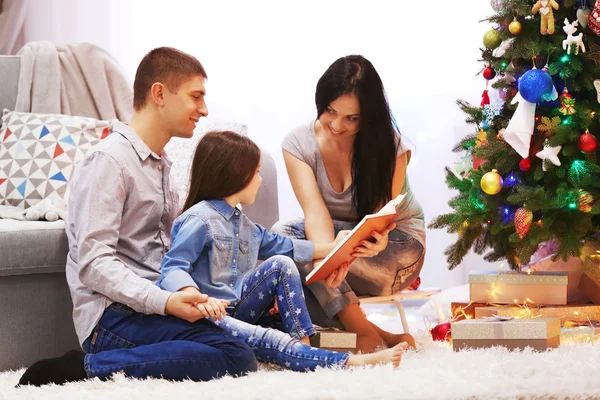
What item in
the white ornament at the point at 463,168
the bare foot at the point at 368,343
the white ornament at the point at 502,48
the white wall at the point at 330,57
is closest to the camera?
the bare foot at the point at 368,343

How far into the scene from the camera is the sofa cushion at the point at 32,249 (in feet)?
6.39

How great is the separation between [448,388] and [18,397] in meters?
0.82

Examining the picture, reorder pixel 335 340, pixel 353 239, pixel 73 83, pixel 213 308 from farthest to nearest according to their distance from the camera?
pixel 73 83 → pixel 335 340 → pixel 353 239 → pixel 213 308

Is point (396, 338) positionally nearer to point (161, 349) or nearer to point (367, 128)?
point (367, 128)

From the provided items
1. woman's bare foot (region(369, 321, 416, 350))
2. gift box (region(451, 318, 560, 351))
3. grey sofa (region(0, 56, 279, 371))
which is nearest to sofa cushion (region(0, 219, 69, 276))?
grey sofa (region(0, 56, 279, 371))

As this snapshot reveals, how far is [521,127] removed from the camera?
2283mm

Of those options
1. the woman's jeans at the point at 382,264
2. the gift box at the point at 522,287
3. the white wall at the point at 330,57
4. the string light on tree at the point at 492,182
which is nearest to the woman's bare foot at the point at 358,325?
the woman's jeans at the point at 382,264

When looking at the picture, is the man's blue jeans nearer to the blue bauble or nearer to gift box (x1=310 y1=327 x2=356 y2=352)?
gift box (x1=310 y1=327 x2=356 y2=352)

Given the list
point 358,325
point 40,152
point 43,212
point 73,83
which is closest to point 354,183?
point 358,325

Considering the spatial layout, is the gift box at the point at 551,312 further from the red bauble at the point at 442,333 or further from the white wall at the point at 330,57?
the white wall at the point at 330,57

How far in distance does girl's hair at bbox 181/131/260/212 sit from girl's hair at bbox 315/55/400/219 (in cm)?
29

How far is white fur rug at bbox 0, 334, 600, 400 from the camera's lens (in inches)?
59.2

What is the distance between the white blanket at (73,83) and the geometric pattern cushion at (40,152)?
13 cm

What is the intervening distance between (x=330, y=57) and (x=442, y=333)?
1.69m
